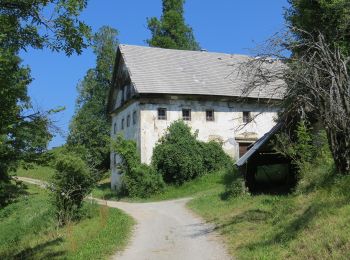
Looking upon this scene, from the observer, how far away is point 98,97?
48.7m

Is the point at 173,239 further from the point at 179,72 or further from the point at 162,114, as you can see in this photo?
the point at 179,72

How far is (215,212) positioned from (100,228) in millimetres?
4076

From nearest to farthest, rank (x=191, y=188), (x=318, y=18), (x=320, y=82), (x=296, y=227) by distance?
(x=296, y=227)
(x=320, y=82)
(x=318, y=18)
(x=191, y=188)

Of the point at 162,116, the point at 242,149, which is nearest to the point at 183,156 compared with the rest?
the point at 162,116

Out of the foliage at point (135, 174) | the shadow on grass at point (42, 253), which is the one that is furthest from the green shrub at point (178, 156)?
the shadow on grass at point (42, 253)

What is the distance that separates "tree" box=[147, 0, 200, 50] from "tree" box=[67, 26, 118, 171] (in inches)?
178

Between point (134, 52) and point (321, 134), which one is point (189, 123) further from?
point (321, 134)

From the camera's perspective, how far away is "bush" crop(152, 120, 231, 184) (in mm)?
28062

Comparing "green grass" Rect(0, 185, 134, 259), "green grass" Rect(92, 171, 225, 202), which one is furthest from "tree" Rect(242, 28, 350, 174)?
"green grass" Rect(92, 171, 225, 202)

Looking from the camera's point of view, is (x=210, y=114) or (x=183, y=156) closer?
(x=183, y=156)

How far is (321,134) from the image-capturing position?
54.2ft

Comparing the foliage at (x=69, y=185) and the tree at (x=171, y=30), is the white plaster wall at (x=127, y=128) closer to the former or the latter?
the foliage at (x=69, y=185)

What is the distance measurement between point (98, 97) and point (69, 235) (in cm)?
3453

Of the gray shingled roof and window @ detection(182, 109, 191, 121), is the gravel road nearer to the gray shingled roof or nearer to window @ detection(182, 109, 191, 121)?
window @ detection(182, 109, 191, 121)
